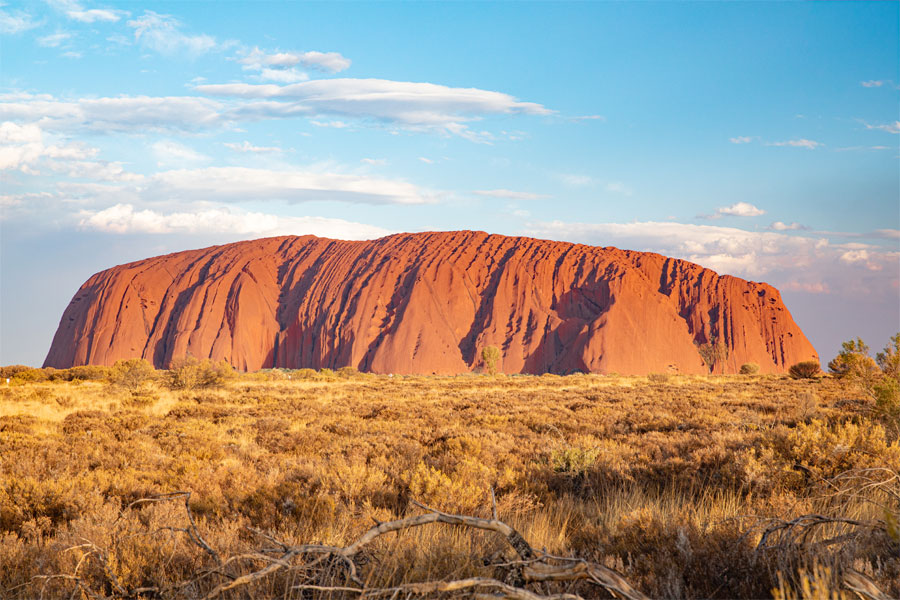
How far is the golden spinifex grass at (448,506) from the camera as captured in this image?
9.57 ft

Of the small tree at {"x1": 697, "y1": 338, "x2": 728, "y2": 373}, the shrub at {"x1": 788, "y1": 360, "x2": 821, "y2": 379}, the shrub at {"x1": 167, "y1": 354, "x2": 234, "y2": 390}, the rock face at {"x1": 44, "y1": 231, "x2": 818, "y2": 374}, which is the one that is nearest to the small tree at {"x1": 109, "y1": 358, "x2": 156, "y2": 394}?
the shrub at {"x1": 167, "y1": 354, "x2": 234, "y2": 390}

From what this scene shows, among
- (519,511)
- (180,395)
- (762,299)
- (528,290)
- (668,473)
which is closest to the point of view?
(519,511)

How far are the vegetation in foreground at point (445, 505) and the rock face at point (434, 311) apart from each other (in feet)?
222

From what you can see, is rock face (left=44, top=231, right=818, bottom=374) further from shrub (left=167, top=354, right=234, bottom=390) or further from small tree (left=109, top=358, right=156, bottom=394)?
shrub (left=167, top=354, right=234, bottom=390)

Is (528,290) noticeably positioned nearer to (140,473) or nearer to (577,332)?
(577,332)

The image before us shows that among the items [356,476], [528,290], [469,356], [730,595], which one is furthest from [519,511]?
[528,290]

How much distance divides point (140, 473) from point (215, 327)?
291 feet

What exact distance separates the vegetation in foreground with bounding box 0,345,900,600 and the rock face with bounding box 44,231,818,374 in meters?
67.7

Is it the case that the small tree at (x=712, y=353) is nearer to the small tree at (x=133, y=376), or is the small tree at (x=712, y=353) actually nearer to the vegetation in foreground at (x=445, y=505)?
the vegetation in foreground at (x=445, y=505)

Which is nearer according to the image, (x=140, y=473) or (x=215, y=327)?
(x=140, y=473)

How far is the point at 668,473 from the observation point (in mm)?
6535

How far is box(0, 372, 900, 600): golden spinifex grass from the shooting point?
2918 mm

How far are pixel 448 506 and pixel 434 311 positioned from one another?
3092 inches

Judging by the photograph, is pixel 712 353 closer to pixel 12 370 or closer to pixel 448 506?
pixel 12 370
